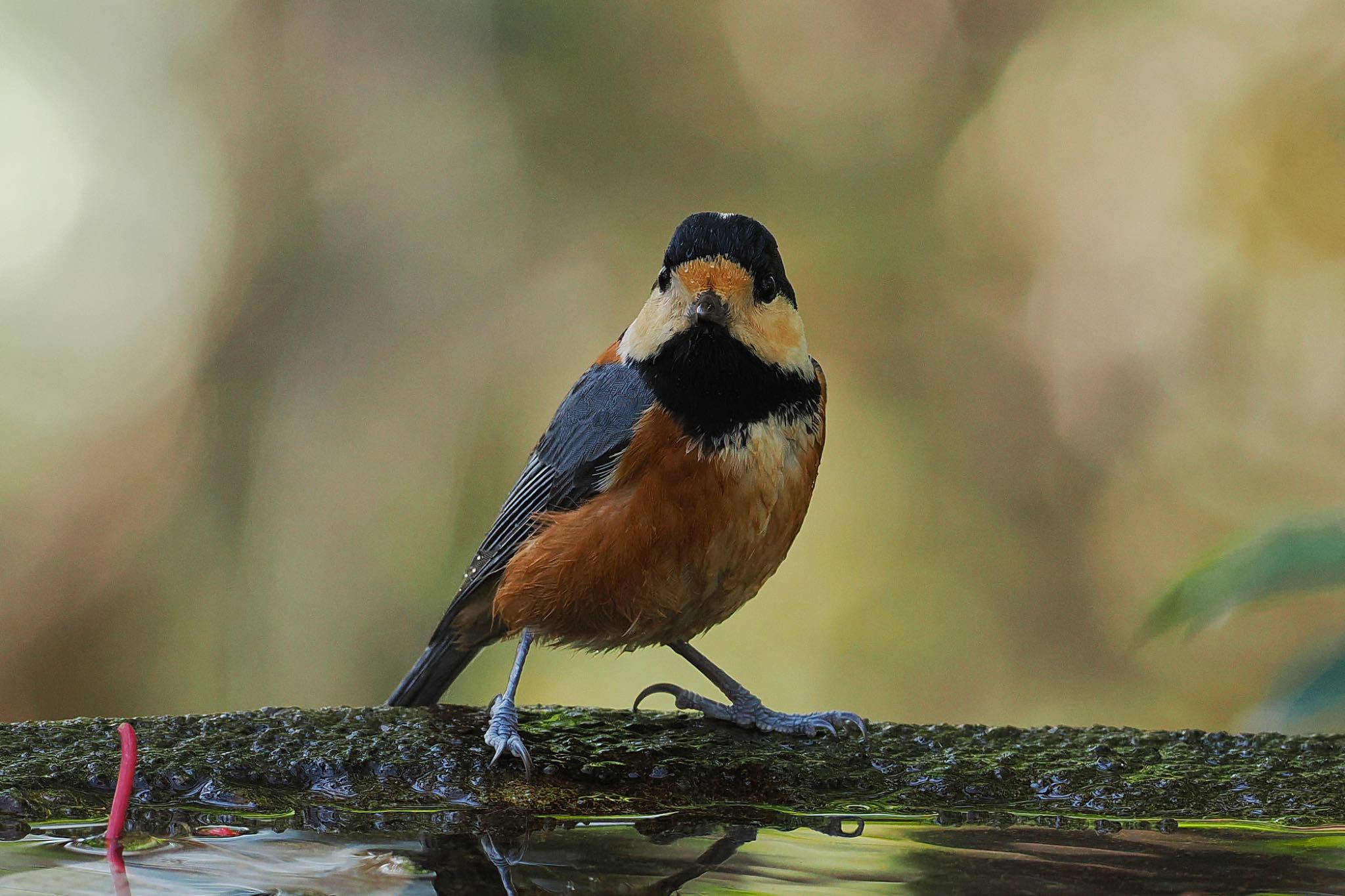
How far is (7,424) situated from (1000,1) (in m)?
5.35

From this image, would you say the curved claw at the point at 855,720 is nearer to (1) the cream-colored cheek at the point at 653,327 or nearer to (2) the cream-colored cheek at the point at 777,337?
(2) the cream-colored cheek at the point at 777,337

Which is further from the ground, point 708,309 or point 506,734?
point 708,309

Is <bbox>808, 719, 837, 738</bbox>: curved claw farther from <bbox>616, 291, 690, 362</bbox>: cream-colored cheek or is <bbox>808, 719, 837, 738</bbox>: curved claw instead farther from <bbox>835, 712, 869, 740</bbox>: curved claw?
<bbox>616, 291, 690, 362</bbox>: cream-colored cheek

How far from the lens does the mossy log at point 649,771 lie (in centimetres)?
242

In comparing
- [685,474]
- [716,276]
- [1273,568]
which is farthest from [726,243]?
[1273,568]

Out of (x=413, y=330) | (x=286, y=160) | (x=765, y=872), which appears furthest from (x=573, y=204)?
(x=765, y=872)

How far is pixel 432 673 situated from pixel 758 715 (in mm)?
926

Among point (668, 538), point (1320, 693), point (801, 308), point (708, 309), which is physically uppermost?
point (801, 308)

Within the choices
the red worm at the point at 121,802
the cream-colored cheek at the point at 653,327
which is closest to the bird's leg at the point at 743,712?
the cream-colored cheek at the point at 653,327

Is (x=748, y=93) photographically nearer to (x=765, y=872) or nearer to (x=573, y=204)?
(x=573, y=204)

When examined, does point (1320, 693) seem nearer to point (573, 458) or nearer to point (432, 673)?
point (573, 458)

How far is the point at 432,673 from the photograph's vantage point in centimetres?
366

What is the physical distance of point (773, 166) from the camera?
23.3ft

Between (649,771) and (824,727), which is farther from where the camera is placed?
(824,727)
